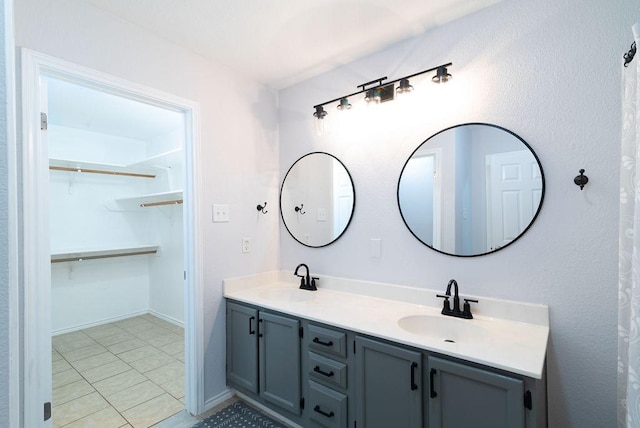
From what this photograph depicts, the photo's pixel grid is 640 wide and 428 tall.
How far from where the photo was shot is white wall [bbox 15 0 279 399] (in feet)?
5.03

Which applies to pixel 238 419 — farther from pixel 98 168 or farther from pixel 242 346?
pixel 98 168

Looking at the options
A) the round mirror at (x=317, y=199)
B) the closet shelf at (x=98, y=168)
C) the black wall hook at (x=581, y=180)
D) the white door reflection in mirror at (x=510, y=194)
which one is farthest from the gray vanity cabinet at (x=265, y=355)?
the closet shelf at (x=98, y=168)

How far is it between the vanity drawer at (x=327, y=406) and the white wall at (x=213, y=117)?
85 centimetres

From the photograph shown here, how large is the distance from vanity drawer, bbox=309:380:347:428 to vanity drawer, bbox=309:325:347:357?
0.22 meters

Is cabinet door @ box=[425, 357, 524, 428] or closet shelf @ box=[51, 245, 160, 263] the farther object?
closet shelf @ box=[51, 245, 160, 263]

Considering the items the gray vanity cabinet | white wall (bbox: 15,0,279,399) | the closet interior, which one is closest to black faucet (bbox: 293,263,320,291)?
white wall (bbox: 15,0,279,399)

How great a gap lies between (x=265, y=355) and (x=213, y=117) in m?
1.69

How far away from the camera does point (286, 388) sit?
184cm

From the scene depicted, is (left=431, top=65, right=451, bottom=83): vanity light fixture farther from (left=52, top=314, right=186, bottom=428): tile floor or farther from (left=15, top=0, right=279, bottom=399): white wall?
(left=52, top=314, right=186, bottom=428): tile floor

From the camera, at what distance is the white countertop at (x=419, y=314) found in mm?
1239

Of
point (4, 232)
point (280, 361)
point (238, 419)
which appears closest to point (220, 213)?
point (280, 361)

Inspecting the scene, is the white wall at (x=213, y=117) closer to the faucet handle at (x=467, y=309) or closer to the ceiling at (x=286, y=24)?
the ceiling at (x=286, y=24)

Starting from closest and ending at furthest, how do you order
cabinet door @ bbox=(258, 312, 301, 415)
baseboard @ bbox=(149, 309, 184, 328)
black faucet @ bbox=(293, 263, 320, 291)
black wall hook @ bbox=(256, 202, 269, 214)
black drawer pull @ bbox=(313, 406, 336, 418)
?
black drawer pull @ bbox=(313, 406, 336, 418) < cabinet door @ bbox=(258, 312, 301, 415) < black faucet @ bbox=(293, 263, 320, 291) < black wall hook @ bbox=(256, 202, 269, 214) < baseboard @ bbox=(149, 309, 184, 328)

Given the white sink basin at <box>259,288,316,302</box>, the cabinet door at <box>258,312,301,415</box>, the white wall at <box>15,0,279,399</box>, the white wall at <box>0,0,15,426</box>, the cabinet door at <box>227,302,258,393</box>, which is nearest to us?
the white wall at <box>0,0,15,426</box>
